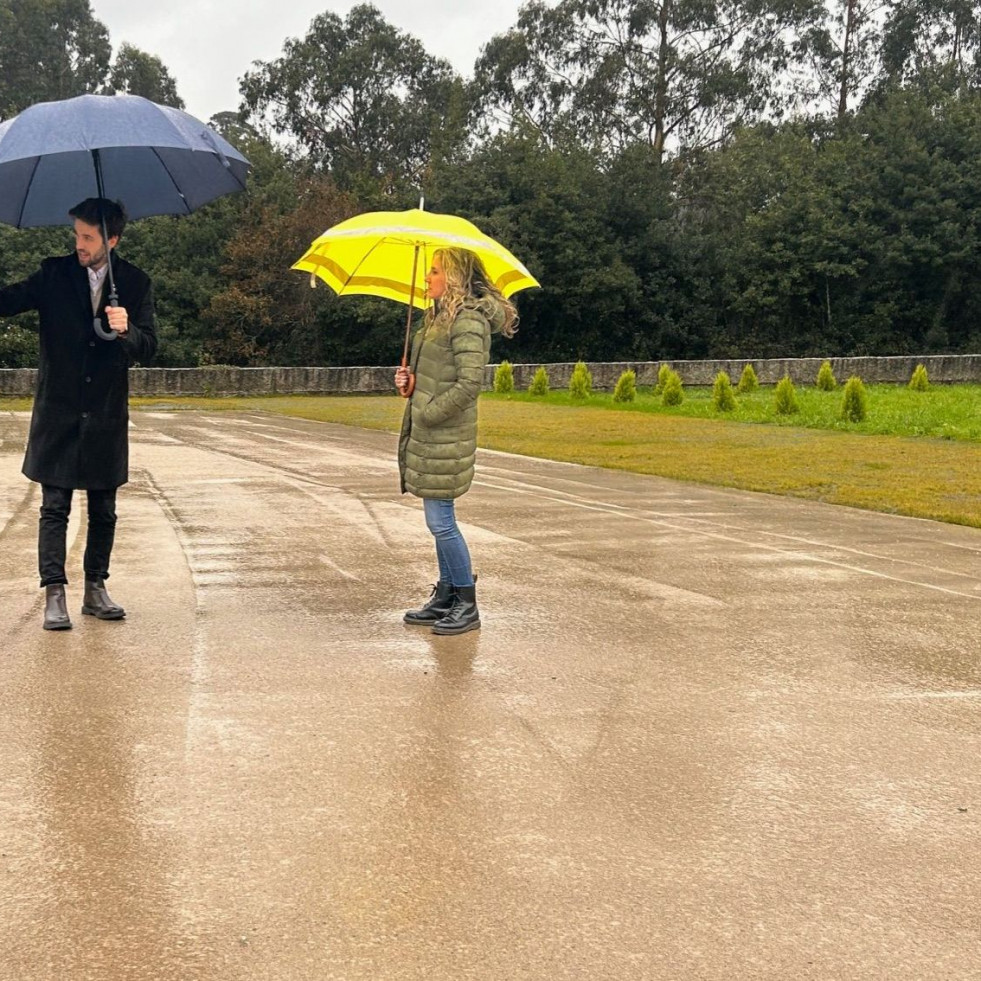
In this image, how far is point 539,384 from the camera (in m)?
31.0

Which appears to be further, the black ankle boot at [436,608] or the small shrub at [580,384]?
the small shrub at [580,384]

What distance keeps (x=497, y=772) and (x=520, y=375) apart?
1183 inches

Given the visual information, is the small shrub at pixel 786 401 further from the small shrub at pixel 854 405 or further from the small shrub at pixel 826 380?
the small shrub at pixel 826 380

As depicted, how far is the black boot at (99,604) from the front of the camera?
6418 mm

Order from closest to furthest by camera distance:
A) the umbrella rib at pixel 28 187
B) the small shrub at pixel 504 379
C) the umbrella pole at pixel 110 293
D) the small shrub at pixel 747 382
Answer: the umbrella pole at pixel 110 293 < the umbrella rib at pixel 28 187 < the small shrub at pixel 747 382 < the small shrub at pixel 504 379

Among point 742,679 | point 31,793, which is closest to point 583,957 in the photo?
point 31,793

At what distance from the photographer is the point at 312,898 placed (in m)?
3.27

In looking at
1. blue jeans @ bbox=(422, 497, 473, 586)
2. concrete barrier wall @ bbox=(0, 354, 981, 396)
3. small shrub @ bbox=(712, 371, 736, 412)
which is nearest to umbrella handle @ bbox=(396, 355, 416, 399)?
blue jeans @ bbox=(422, 497, 473, 586)

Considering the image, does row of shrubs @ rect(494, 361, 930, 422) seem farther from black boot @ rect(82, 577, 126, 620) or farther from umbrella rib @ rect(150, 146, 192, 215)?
black boot @ rect(82, 577, 126, 620)

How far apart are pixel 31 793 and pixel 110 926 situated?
1039 mm

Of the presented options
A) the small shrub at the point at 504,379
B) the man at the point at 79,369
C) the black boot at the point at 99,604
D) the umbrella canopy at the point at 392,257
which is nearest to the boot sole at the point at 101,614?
the black boot at the point at 99,604

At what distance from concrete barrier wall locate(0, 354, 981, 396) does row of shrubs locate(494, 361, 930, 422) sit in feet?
4.99

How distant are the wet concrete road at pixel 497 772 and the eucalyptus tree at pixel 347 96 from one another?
183 ft

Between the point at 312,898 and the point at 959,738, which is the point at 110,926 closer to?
the point at 312,898
